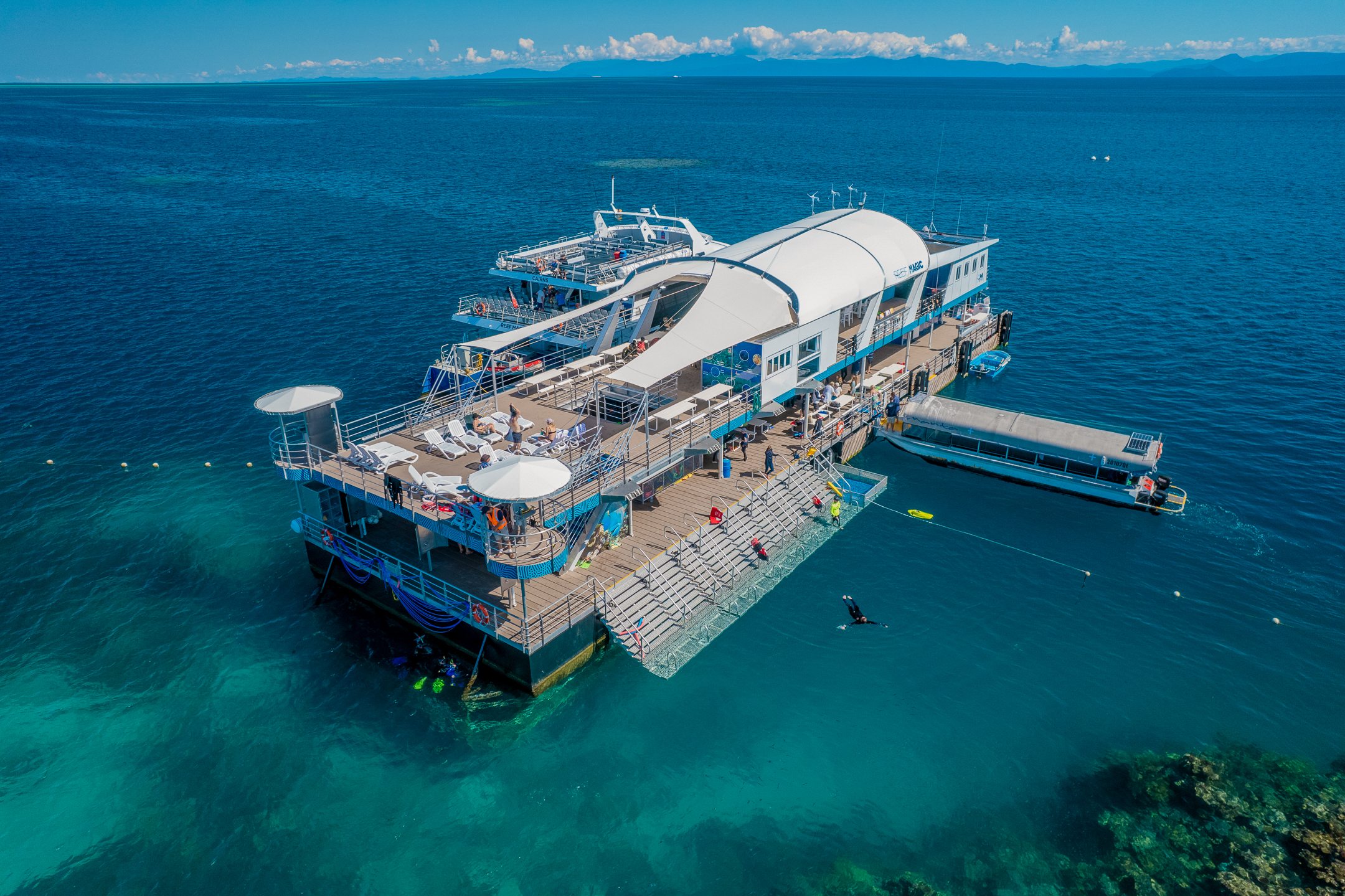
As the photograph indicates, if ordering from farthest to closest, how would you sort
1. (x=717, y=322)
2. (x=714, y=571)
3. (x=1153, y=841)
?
(x=717, y=322) < (x=714, y=571) < (x=1153, y=841)

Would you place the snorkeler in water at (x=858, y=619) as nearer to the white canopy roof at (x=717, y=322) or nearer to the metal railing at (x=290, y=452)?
the white canopy roof at (x=717, y=322)

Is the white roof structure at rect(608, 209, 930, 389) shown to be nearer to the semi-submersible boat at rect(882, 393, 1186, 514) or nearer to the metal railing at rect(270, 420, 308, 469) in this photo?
the semi-submersible boat at rect(882, 393, 1186, 514)

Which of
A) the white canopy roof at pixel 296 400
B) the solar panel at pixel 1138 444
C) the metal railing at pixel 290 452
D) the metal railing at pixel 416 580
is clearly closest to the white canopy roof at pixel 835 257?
the solar panel at pixel 1138 444

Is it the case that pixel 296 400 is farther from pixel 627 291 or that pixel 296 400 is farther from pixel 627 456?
pixel 627 291

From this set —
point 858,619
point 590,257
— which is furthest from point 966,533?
point 590,257

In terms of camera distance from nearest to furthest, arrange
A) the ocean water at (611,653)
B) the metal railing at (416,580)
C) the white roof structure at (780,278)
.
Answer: the ocean water at (611,653), the metal railing at (416,580), the white roof structure at (780,278)

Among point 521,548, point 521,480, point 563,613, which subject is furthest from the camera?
point 563,613
